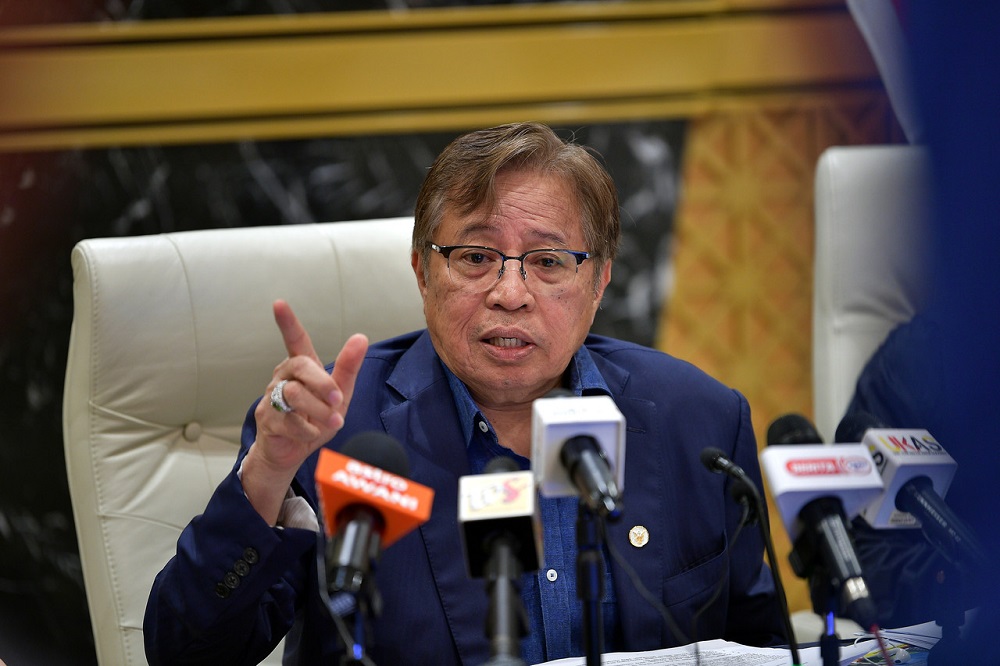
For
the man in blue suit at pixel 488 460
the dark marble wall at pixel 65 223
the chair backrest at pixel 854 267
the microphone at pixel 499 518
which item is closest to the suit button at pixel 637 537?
the man in blue suit at pixel 488 460

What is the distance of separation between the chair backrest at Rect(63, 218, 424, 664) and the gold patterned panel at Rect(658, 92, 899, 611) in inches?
54.2

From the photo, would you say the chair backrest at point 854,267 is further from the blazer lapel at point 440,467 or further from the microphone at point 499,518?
the microphone at point 499,518

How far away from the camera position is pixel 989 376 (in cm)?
67

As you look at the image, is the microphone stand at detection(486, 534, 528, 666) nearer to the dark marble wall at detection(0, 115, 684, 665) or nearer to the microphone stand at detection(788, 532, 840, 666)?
the microphone stand at detection(788, 532, 840, 666)

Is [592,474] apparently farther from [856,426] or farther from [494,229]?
[494,229]

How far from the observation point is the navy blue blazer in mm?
1333

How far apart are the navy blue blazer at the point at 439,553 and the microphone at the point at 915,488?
35 centimetres

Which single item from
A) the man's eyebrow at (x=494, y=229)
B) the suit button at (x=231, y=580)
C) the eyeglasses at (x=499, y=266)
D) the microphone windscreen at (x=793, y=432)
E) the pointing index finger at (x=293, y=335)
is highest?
the man's eyebrow at (x=494, y=229)

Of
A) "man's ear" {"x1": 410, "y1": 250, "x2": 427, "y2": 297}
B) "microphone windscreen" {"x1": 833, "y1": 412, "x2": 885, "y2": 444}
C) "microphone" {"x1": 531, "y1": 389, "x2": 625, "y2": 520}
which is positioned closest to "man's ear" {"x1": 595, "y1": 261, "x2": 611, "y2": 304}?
"man's ear" {"x1": 410, "y1": 250, "x2": 427, "y2": 297}

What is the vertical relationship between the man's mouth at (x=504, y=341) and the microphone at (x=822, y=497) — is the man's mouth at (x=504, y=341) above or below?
above

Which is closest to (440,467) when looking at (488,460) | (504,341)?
(488,460)

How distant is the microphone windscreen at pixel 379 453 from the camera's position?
100 centimetres

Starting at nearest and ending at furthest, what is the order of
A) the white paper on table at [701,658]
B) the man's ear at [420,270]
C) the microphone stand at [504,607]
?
the microphone stand at [504,607], the white paper on table at [701,658], the man's ear at [420,270]

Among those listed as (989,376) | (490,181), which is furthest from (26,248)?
(989,376)
